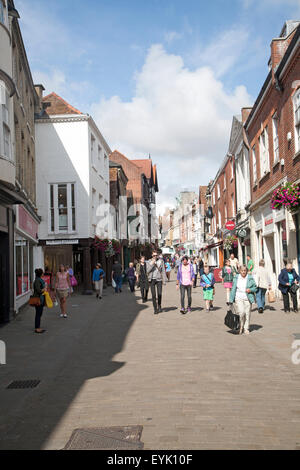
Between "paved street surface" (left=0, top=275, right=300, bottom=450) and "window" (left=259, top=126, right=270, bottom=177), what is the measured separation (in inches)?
342

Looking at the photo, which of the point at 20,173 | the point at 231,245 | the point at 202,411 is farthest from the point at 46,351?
the point at 231,245

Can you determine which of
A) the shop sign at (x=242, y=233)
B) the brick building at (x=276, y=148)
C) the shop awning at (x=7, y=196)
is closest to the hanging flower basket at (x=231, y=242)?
the shop sign at (x=242, y=233)

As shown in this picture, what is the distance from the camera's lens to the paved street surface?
169 inches

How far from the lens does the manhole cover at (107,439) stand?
13.2ft

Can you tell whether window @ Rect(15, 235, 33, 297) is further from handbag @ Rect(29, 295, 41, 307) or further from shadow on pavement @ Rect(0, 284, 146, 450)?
handbag @ Rect(29, 295, 41, 307)

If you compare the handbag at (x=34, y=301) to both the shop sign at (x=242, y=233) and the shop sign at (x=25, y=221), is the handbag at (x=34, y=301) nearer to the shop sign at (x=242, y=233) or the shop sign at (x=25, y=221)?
the shop sign at (x=25, y=221)

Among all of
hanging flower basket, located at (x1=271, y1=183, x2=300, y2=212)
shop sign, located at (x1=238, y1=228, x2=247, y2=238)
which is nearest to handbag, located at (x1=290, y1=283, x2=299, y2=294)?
hanging flower basket, located at (x1=271, y1=183, x2=300, y2=212)

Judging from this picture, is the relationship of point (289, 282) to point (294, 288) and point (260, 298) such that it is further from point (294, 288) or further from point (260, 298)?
point (260, 298)

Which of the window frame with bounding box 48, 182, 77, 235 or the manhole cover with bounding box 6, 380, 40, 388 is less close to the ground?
the window frame with bounding box 48, 182, 77, 235

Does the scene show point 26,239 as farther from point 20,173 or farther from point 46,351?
point 46,351

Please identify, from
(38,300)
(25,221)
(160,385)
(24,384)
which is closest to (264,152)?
(25,221)

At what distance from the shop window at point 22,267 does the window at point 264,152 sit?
32.7ft

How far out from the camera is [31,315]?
1469 centimetres
